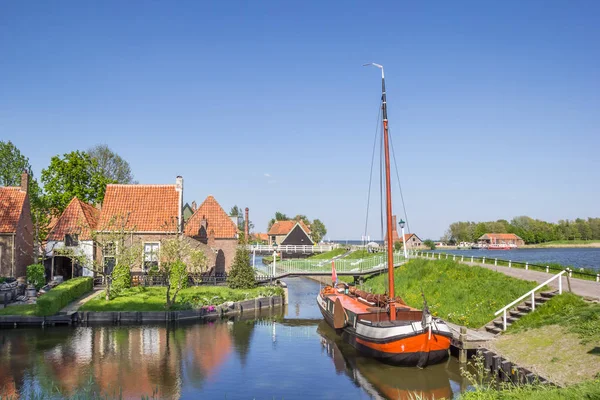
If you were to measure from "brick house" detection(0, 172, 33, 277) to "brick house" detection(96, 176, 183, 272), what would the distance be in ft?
18.0

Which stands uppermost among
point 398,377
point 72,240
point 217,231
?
point 217,231

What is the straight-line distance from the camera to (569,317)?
69.0 ft

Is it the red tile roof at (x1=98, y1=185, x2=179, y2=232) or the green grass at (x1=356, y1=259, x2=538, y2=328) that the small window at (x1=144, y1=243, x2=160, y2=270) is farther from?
the green grass at (x1=356, y1=259, x2=538, y2=328)

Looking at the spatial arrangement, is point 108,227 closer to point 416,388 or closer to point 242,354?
point 242,354

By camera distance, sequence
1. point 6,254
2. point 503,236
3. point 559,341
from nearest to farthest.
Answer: point 559,341 < point 6,254 < point 503,236

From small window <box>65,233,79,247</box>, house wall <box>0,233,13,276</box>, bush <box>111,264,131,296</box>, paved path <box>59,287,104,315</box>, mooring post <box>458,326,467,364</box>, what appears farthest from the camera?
small window <box>65,233,79,247</box>

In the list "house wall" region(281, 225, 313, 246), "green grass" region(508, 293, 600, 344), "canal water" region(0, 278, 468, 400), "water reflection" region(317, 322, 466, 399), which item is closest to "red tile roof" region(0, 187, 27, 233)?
"canal water" region(0, 278, 468, 400)

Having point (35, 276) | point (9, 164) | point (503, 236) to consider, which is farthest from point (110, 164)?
point (503, 236)

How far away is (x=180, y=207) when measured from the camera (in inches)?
1822

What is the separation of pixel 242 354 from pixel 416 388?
8.94 m

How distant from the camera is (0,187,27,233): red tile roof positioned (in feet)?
130

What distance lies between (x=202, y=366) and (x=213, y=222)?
28.7 meters

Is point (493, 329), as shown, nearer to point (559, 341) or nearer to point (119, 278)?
point (559, 341)

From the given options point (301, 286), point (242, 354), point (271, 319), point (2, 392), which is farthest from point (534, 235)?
point (2, 392)
